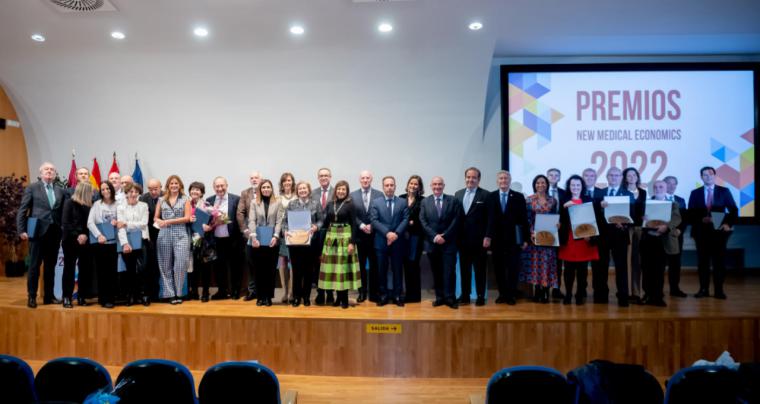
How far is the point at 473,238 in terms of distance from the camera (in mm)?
4738

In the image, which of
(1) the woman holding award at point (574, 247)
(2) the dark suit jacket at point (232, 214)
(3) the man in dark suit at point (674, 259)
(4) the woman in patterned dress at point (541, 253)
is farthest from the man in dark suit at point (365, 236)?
(3) the man in dark suit at point (674, 259)

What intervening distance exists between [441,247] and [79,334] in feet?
12.2

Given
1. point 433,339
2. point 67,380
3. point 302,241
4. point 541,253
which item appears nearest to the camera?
point 67,380

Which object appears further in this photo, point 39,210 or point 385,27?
point 385,27

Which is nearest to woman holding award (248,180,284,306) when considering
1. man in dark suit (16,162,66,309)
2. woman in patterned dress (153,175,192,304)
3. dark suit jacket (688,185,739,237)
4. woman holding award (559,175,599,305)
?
woman in patterned dress (153,175,192,304)

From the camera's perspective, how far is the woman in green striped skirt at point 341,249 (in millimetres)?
4672

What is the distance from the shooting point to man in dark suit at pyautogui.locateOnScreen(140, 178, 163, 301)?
193 inches

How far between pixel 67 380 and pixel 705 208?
6009 millimetres

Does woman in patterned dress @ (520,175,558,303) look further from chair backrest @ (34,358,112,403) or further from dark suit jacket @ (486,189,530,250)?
chair backrest @ (34,358,112,403)

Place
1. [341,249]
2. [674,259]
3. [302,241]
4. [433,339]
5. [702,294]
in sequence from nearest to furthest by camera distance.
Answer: [433,339]
[302,241]
[341,249]
[674,259]
[702,294]

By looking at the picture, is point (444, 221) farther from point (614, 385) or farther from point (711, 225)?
point (711, 225)

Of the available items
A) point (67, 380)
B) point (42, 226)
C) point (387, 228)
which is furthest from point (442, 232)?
point (42, 226)

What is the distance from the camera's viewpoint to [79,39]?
6.01 m

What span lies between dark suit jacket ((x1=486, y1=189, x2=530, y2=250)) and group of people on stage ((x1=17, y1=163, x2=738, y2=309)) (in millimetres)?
11
